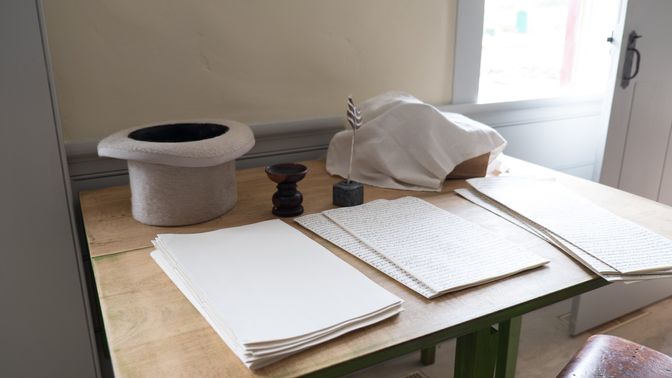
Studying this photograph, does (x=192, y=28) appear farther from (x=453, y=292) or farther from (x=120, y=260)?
(x=453, y=292)

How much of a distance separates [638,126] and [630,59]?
0.25 metres

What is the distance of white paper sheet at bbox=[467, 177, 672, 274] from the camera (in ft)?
2.40

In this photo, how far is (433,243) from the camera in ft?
2.56

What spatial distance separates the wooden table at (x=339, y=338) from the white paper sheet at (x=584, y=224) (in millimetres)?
44

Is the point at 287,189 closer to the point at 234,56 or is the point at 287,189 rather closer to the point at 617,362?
the point at 234,56

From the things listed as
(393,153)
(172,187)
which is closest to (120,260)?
(172,187)

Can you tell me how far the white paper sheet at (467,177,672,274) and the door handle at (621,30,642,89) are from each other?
35.2 inches

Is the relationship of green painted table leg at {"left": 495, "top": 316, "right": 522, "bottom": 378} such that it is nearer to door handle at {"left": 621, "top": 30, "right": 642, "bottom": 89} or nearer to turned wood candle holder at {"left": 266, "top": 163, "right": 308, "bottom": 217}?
turned wood candle holder at {"left": 266, "top": 163, "right": 308, "bottom": 217}

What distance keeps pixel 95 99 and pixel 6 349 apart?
53 centimetres

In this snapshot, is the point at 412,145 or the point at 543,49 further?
the point at 543,49

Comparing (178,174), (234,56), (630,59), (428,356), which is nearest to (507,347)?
(178,174)

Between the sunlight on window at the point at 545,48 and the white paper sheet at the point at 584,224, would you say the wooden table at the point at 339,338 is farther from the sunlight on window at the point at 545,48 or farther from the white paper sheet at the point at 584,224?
the sunlight on window at the point at 545,48

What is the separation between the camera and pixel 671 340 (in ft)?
5.42

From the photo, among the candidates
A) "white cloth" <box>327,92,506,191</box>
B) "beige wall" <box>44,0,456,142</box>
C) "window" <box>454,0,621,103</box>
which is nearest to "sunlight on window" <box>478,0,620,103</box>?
"window" <box>454,0,621,103</box>
